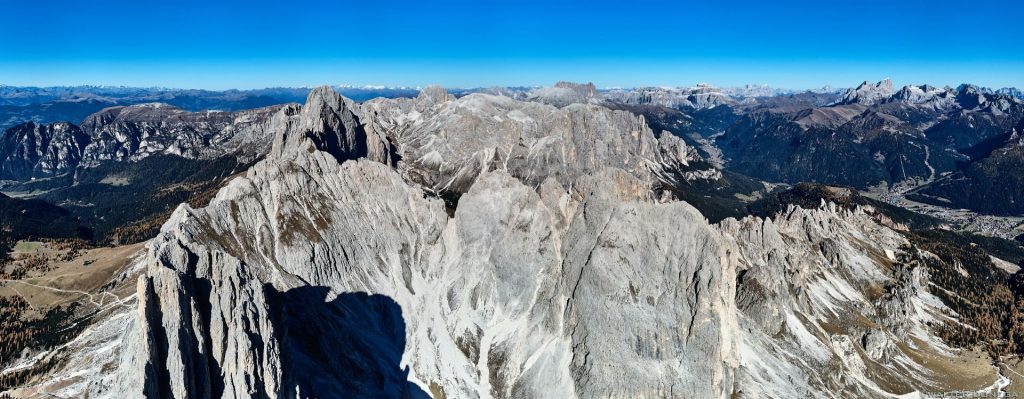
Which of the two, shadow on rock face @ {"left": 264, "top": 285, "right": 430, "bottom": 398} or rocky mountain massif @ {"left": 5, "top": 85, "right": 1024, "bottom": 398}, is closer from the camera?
rocky mountain massif @ {"left": 5, "top": 85, "right": 1024, "bottom": 398}

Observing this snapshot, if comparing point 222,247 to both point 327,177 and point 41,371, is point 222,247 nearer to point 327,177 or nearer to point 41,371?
point 41,371

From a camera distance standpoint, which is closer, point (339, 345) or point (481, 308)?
point (339, 345)

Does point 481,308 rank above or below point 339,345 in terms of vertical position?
below

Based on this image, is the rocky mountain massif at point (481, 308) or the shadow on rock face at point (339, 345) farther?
the shadow on rock face at point (339, 345)

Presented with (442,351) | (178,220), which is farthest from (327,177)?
(442,351)
